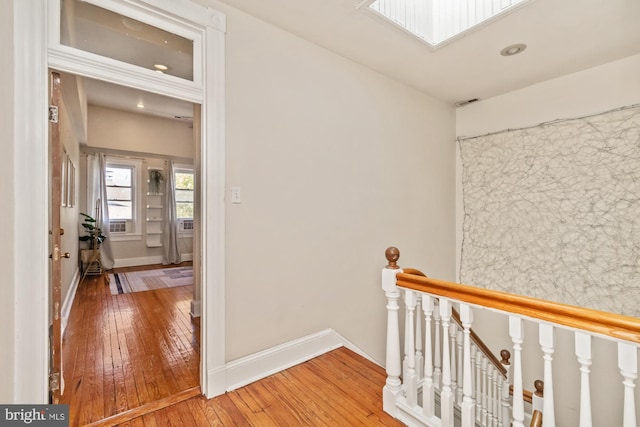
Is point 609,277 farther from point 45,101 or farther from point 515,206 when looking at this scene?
point 45,101

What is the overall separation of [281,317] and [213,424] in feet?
2.49

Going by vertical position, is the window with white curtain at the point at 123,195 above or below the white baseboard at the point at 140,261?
above

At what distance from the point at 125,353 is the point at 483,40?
391cm

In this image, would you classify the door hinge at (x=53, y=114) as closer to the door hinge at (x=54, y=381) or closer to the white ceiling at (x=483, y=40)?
the white ceiling at (x=483, y=40)

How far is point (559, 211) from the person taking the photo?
3.00m

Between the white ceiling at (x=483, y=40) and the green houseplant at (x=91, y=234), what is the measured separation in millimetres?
4455

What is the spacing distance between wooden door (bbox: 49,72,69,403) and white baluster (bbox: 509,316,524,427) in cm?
224

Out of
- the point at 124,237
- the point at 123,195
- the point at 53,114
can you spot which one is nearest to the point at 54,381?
the point at 53,114

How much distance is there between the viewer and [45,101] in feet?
4.58

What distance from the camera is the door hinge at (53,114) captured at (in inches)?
58.7

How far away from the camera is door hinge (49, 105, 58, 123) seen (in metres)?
1.49

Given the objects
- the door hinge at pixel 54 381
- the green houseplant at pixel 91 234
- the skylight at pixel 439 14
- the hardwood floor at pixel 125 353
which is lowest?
the hardwood floor at pixel 125 353

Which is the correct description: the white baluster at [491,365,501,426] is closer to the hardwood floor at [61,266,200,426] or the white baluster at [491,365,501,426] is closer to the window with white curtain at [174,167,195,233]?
the hardwood floor at [61,266,200,426]

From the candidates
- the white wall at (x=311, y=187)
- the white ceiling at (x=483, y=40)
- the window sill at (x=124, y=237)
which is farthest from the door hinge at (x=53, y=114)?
the window sill at (x=124, y=237)
